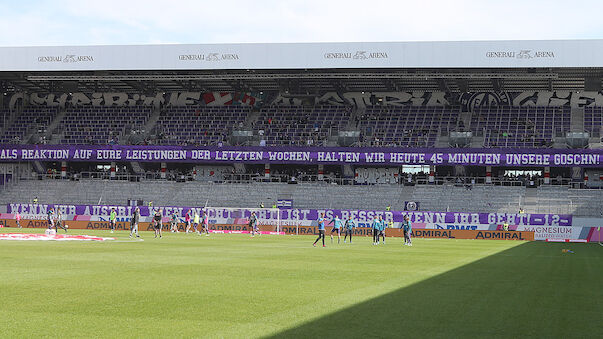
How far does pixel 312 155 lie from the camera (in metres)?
74.9

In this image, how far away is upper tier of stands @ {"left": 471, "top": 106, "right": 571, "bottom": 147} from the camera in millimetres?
72625

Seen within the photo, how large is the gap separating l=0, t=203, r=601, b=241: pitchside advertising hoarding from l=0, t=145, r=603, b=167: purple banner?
9360 mm

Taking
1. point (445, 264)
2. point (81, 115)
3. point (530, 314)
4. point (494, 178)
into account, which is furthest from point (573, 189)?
point (530, 314)

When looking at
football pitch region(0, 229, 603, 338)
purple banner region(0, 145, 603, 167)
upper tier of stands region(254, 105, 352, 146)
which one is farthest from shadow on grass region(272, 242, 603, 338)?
upper tier of stands region(254, 105, 352, 146)

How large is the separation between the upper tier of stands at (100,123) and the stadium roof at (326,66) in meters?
4.13

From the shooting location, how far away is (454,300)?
1571 cm

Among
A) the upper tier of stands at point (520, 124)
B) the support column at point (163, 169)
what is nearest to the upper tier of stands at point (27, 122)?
the support column at point (163, 169)

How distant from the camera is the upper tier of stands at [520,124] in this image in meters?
72.6

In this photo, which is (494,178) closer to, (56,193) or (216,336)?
(56,193)

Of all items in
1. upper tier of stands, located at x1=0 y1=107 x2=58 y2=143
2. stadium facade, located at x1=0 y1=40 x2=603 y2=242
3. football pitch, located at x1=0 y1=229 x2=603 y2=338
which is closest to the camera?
football pitch, located at x1=0 y1=229 x2=603 y2=338

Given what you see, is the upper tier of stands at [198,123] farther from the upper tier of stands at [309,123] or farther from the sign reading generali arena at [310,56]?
the sign reading generali arena at [310,56]

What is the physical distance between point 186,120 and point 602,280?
65.4 m

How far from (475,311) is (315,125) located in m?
65.5

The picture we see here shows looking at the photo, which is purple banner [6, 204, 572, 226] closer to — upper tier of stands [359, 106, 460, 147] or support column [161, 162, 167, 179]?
support column [161, 162, 167, 179]
